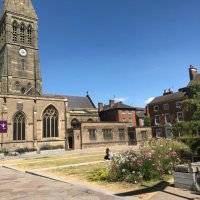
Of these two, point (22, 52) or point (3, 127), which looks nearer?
point (3, 127)

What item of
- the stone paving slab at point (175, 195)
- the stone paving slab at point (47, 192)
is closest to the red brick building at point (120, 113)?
the stone paving slab at point (47, 192)

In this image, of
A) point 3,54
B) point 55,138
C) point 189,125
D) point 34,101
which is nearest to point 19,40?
point 3,54

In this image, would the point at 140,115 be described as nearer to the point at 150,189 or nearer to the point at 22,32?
the point at 22,32

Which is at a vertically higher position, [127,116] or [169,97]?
[169,97]

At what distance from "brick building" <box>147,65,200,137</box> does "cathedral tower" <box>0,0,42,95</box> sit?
27.8m

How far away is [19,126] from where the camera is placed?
40625 mm

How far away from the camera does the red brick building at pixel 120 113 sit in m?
61.0

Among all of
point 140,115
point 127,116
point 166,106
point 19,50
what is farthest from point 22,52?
point 166,106

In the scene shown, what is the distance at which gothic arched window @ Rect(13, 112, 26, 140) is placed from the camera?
40.0 metres

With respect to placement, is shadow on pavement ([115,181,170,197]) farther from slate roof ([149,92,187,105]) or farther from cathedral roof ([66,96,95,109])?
cathedral roof ([66,96,95,109])

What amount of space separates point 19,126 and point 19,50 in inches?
921

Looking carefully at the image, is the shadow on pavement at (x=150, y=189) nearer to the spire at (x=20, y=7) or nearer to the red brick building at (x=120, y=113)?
the red brick building at (x=120, y=113)

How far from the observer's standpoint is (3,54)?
55.5 metres

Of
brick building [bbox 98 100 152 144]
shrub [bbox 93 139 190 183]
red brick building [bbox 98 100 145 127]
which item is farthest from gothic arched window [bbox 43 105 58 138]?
shrub [bbox 93 139 190 183]
